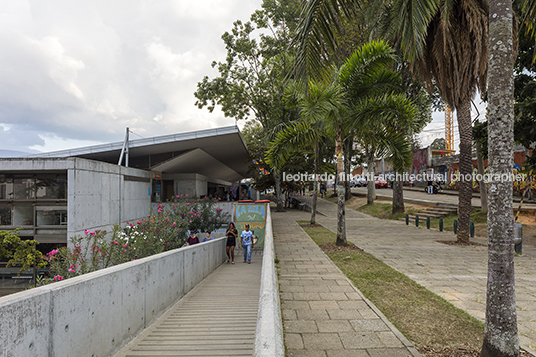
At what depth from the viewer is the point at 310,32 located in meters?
4.59

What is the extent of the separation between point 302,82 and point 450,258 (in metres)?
7.63

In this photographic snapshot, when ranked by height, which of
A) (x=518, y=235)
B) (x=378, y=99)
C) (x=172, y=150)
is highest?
(x=378, y=99)

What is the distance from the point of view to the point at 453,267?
8.03 meters

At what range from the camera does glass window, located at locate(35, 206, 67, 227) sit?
13.3 m

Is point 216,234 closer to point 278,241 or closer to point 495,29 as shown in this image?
point 278,241

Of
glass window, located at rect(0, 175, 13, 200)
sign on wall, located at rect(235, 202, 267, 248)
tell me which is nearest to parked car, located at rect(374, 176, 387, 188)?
sign on wall, located at rect(235, 202, 267, 248)

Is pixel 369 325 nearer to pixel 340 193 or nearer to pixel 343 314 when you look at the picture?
pixel 343 314

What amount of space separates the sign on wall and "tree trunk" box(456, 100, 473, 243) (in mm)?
8368

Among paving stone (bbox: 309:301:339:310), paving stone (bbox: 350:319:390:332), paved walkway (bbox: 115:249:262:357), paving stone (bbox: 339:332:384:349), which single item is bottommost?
paved walkway (bbox: 115:249:262:357)

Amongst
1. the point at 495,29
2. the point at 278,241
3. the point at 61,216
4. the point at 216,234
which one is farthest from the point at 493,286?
the point at 216,234

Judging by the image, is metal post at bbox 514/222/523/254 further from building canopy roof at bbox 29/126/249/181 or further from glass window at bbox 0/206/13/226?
glass window at bbox 0/206/13/226

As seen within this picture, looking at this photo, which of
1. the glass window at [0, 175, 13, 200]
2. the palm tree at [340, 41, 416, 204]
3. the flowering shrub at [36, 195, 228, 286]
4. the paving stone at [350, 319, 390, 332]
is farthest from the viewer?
the glass window at [0, 175, 13, 200]

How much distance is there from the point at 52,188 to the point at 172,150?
30.0ft

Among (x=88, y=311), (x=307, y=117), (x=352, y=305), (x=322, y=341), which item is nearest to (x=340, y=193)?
(x=307, y=117)
